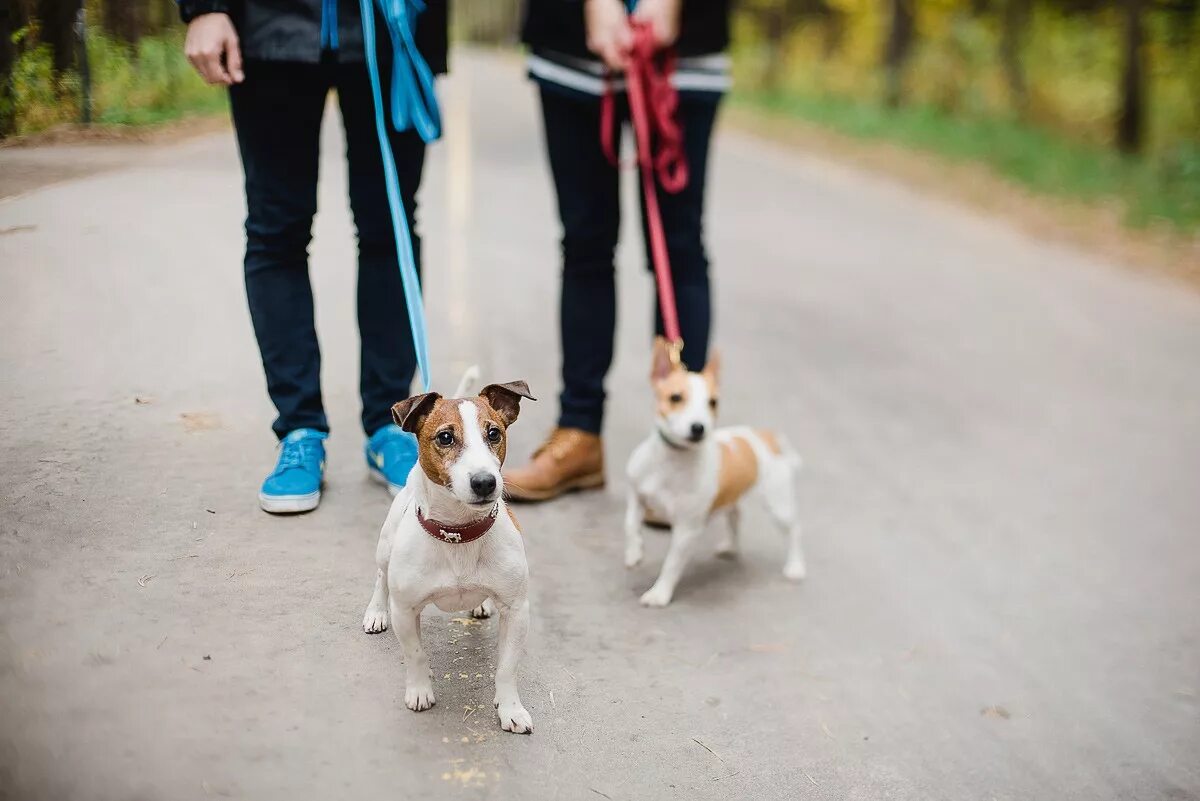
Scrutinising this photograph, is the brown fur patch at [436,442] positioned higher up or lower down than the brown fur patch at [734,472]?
higher up

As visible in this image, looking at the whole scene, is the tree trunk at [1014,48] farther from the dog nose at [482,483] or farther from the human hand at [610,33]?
the dog nose at [482,483]

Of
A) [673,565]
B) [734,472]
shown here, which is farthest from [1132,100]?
[673,565]

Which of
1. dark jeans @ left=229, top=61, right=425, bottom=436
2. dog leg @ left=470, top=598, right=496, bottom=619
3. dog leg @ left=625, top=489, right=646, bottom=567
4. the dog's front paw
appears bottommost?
the dog's front paw

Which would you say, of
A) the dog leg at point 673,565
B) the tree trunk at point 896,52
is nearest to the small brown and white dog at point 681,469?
the dog leg at point 673,565

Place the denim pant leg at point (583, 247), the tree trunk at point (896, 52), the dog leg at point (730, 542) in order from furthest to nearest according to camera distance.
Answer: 1. the tree trunk at point (896, 52)
2. the dog leg at point (730, 542)
3. the denim pant leg at point (583, 247)

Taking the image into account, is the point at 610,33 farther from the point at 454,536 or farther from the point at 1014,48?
the point at 1014,48

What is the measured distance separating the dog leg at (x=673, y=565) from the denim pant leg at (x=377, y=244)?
0.90 meters

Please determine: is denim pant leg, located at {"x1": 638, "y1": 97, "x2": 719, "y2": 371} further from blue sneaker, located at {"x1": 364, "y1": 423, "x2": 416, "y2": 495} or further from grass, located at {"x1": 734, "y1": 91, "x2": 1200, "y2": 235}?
grass, located at {"x1": 734, "y1": 91, "x2": 1200, "y2": 235}

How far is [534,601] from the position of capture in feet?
9.78

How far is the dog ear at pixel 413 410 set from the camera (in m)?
2.18

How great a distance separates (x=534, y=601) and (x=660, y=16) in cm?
186

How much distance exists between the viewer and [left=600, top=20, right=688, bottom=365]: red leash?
11.4 feet

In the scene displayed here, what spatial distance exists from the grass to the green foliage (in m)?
9.56

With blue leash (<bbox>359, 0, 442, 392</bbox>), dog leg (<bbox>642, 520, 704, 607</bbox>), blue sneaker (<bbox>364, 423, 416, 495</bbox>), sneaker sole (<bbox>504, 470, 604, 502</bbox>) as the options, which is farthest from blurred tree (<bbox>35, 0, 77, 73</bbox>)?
dog leg (<bbox>642, 520, 704, 607</bbox>)
